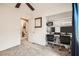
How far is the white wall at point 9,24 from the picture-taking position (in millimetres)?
4199

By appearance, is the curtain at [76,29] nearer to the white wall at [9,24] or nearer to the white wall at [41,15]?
the white wall at [41,15]

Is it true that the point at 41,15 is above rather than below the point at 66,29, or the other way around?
above

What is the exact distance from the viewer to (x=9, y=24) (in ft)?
15.1

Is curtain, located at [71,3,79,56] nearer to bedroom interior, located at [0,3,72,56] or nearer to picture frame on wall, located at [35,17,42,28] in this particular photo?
bedroom interior, located at [0,3,72,56]

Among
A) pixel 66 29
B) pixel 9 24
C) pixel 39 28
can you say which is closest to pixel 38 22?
pixel 39 28

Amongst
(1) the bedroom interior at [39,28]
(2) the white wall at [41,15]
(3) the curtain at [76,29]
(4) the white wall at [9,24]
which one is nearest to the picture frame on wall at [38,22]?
(1) the bedroom interior at [39,28]

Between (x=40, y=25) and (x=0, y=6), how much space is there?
7.62 ft

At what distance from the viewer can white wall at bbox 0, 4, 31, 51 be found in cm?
420

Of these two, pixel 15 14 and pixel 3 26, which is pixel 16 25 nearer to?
pixel 15 14

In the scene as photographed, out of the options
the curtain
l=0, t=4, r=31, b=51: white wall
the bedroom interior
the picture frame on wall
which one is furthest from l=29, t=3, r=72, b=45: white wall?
the curtain

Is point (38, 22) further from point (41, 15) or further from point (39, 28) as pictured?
point (41, 15)

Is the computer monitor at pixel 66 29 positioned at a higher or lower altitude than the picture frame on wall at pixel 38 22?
lower

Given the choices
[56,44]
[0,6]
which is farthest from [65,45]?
[0,6]

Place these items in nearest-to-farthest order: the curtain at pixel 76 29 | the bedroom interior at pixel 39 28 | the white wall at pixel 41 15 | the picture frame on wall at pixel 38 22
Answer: the curtain at pixel 76 29
the bedroom interior at pixel 39 28
the white wall at pixel 41 15
the picture frame on wall at pixel 38 22
